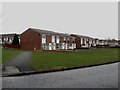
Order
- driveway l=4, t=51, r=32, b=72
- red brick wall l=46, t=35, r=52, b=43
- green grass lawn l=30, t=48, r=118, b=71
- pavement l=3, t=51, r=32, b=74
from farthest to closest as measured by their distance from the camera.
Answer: red brick wall l=46, t=35, r=52, b=43 → green grass lawn l=30, t=48, r=118, b=71 → driveway l=4, t=51, r=32, b=72 → pavement l=3, t=51, r=32, b=74

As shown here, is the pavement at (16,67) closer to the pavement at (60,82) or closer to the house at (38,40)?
the pavement at (60,82)

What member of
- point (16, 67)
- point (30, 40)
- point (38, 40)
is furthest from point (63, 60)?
point (30, 40)

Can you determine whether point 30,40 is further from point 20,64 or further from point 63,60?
point 20,64

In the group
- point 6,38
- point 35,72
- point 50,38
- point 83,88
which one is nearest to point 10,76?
point 35,72

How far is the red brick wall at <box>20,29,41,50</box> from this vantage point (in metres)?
70.6

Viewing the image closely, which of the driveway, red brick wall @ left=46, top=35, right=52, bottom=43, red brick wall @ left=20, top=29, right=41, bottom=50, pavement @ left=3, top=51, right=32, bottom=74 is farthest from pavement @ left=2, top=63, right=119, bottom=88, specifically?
red brick wall @ left=46, top=35, right=52, bottom=43

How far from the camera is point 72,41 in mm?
94062

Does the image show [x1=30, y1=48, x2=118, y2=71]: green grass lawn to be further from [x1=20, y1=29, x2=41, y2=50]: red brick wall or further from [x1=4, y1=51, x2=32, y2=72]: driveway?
[x1=20, y1=29, x2=41, y2=50]: red brick wall

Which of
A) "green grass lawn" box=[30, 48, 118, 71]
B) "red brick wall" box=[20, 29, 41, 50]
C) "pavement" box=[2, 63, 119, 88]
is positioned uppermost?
"red brick wall" box=[20, 29, 41, 50]

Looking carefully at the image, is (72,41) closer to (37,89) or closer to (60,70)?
(60,70)

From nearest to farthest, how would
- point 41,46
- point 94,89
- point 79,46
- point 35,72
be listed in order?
point 94,89 → point 35,72 → point 41,46 → point 79,46

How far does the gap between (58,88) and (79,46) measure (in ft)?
309

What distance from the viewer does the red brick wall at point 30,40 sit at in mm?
70644

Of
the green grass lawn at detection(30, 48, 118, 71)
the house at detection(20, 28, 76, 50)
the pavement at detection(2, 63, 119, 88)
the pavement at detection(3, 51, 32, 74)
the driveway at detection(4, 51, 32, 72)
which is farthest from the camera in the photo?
the house at detection(20, 28, 76, 50)
